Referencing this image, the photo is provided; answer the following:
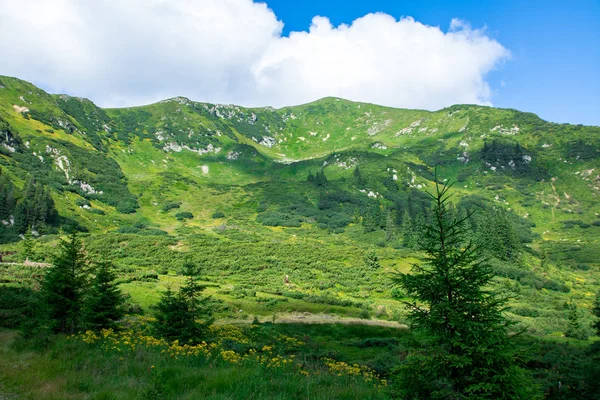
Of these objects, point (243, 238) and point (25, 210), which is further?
point (243, 238)

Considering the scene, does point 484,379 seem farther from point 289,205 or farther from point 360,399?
point 289,205

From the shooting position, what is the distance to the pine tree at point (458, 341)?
20.0 feet

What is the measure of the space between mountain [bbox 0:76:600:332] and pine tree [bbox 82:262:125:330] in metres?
25.6

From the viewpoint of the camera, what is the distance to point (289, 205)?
120625 mm

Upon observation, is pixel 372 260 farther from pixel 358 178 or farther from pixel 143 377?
pixel 358 178

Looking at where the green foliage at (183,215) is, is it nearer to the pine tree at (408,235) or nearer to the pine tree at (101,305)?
the pine tree at (408,235)

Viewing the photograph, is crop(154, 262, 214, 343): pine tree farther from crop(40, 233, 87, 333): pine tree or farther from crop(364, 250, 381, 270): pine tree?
crop(364, 250, 381, 270): pine tree

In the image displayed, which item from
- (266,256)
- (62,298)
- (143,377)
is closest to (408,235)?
(266,256)

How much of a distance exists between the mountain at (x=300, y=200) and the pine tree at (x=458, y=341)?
42594mm

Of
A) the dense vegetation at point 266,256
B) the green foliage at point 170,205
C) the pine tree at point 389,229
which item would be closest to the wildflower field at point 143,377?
the dense vegetation at point 266,256

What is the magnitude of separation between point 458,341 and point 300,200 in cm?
12060

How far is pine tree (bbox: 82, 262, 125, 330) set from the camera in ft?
53.9

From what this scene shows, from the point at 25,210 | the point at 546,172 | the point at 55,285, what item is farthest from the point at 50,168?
the point at 546,172

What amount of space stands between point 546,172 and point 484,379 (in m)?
197
